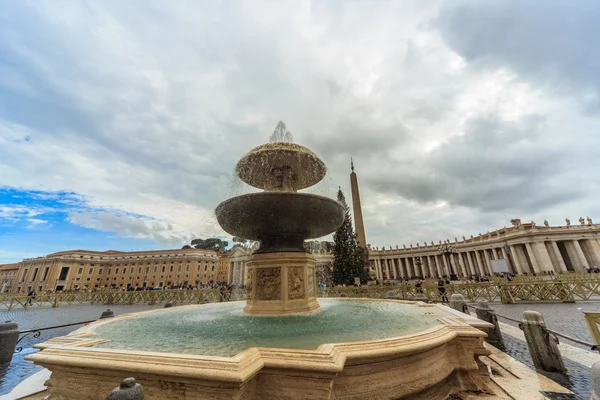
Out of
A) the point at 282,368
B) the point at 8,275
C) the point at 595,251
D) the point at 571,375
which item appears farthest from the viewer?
the point at 8,275

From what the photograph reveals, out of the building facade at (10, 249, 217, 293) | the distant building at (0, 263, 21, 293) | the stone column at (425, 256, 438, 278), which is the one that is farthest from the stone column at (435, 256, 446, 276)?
the distant building at (0, 263, 21, 293)

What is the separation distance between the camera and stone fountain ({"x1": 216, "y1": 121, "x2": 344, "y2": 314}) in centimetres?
650

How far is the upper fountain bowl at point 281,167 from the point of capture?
7871 millimetres

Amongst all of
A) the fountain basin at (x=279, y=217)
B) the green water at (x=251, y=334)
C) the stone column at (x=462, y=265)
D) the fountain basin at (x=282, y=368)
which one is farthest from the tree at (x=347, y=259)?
the stone column at (x=462, y=265)

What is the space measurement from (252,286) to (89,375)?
4493mm

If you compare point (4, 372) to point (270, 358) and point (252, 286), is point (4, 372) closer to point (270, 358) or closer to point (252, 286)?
point (252, 286)

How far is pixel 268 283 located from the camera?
22.7 ft

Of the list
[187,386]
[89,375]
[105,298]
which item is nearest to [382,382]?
[187,386]

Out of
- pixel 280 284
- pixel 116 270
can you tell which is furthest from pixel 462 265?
pixel 116 270

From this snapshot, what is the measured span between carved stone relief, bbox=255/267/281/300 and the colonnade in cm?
3134

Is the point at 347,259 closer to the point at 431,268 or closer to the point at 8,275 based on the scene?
the point at 431,268

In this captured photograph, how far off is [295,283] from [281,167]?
383 centimetres

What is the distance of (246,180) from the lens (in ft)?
30.7

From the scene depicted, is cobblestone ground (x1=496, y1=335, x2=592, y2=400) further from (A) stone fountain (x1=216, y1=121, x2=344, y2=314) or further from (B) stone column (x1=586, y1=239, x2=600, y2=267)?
(B) stone column (x1=586, y1=239, x2=600, y2=267)
